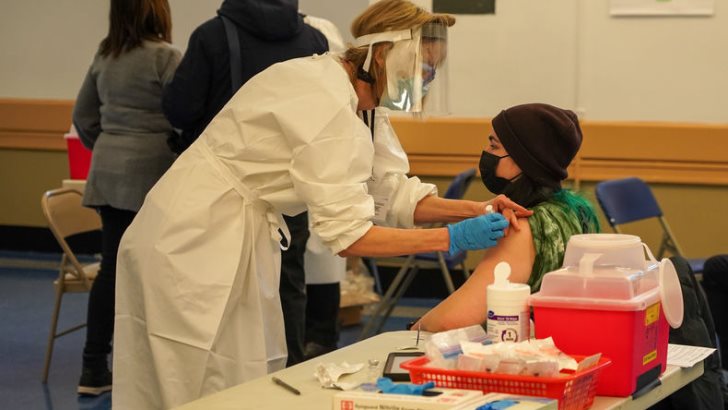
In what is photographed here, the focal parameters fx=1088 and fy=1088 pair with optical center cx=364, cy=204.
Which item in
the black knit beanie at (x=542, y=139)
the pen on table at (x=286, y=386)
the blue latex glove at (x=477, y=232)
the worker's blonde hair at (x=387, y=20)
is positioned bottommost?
the pen on table at (x=286, y=386)

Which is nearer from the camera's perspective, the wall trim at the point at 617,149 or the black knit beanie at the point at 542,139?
the black knit beanie at the point at 542,139

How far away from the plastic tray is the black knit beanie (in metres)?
0.70

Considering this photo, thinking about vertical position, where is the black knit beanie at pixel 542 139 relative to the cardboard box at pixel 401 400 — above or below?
above

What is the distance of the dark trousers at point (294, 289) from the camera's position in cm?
338

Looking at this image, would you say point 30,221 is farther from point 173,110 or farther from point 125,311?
point 125,311

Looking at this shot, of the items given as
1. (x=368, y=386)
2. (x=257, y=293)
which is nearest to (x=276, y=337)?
(x=257, y=293)

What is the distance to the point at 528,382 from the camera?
5.68ft

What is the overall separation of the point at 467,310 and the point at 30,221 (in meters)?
4.96

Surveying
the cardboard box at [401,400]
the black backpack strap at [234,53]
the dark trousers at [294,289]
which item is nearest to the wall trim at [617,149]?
the dark trousers at [294,289]

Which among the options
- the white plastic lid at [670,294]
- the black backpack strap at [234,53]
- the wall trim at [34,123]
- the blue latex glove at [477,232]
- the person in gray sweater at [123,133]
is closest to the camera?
the white plastic lid at [670,294]

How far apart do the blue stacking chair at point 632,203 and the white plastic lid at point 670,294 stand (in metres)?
2.52

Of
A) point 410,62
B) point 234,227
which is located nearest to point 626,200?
point 410,62

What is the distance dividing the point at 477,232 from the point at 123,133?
6.79 feet

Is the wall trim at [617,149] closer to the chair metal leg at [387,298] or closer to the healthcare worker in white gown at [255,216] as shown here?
the chair metal leg at [387,298]
